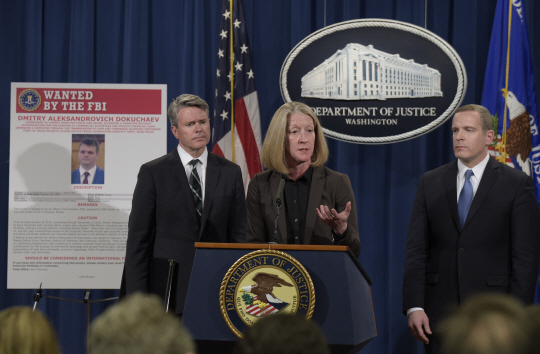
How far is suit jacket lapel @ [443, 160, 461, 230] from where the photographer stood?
3016 mm

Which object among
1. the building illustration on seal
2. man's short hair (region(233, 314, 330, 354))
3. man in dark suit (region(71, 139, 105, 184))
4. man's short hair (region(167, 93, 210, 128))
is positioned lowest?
man's short hair (region(233, 314, 330, 354))

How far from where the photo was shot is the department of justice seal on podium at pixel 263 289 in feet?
6.67

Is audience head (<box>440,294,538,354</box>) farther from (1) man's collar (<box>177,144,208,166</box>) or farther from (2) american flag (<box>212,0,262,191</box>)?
(2) american flag (<box>212,0,262,191</box>)

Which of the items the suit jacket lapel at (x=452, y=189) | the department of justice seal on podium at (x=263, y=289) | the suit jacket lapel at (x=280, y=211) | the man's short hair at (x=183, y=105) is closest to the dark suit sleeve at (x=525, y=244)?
the suit jacket lapel at (x=452, y=189)

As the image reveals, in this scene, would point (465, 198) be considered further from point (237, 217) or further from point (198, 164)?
point (198, 164)

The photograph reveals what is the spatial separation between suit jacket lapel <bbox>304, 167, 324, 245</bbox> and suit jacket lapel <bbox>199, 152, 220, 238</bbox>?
745 mm

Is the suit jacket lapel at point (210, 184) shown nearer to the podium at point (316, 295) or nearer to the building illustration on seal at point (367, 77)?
the podium at point (316, 295)

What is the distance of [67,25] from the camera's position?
526cm

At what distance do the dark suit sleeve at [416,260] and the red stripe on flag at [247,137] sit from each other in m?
1.83

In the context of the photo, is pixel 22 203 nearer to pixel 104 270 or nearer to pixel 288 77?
pixel 104 270

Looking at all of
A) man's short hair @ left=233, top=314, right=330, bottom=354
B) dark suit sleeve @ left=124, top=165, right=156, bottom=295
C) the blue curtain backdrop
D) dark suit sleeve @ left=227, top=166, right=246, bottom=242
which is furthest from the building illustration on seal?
man's short hair @ left=233, top=314, right=330, bottom=354

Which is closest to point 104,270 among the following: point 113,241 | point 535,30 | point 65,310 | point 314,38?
point 113,241

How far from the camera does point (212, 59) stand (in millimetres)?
5203

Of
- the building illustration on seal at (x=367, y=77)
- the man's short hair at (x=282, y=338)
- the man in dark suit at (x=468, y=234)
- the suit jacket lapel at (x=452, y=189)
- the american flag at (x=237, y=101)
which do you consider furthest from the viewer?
the building illustration on seal at (x=367, y=77)
